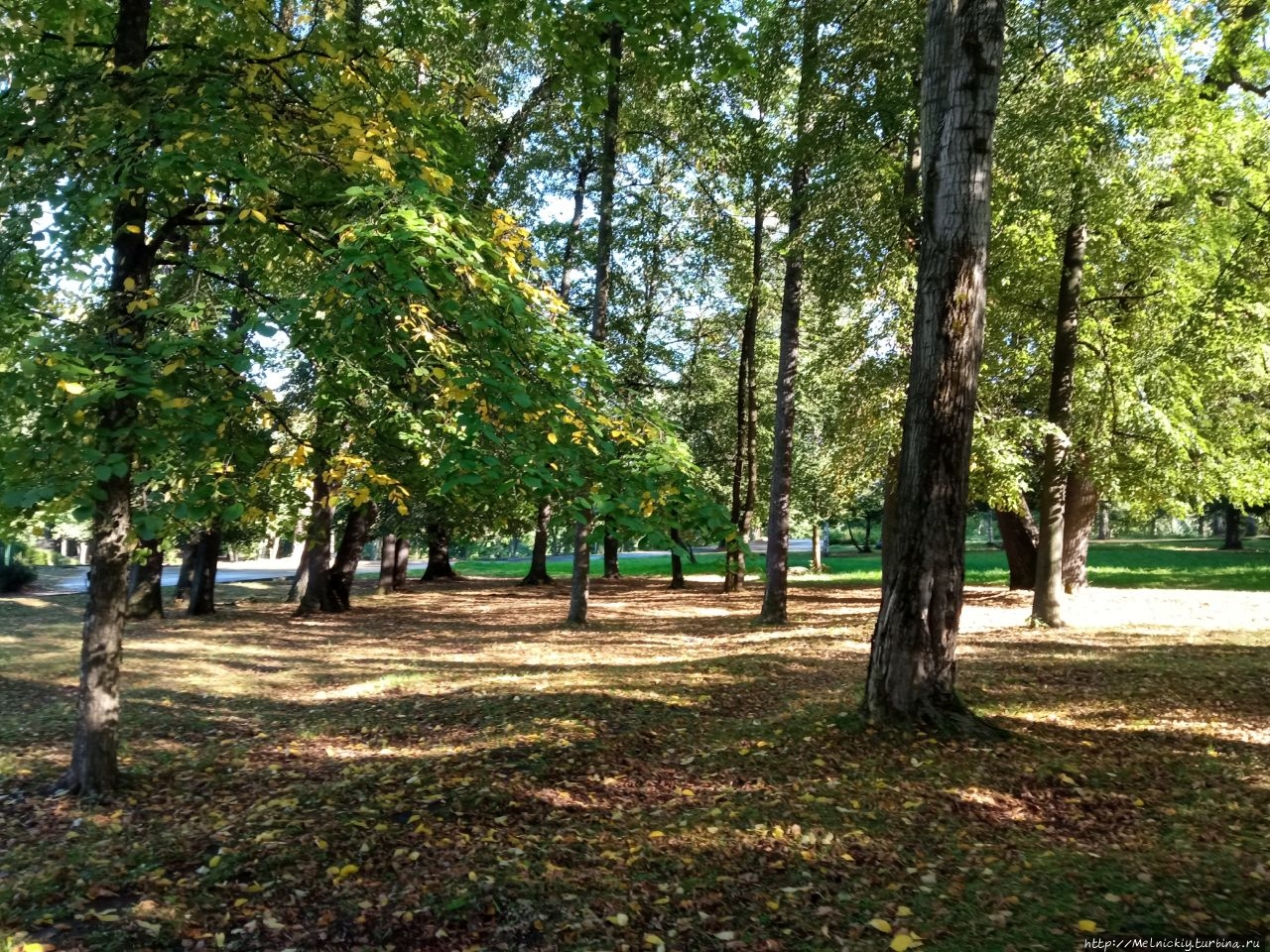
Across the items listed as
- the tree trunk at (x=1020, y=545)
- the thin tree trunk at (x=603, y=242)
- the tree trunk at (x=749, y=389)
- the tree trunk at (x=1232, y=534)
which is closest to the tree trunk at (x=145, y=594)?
the thin tree trunk at (x=603, y=242)

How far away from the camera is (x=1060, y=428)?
39.0 feet

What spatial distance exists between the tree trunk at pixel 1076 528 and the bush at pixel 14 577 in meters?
25.5

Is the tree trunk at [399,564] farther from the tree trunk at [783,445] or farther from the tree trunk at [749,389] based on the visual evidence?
the tree trunk at [783,445]

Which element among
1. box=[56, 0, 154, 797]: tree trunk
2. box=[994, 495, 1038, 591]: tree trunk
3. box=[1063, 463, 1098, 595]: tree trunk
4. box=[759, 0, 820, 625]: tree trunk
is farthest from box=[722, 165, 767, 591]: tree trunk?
box=[56, 0, 154, 797]: tree trunk

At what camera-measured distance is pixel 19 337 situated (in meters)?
4.58

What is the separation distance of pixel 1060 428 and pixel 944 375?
23.8 feet

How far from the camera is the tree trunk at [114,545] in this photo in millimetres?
4949

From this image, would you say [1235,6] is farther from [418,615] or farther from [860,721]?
[418,615]

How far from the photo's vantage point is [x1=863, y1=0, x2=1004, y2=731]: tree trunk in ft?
18.9

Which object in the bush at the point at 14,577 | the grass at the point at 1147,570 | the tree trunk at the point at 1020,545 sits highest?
the tree trunk at the point at 1020,545

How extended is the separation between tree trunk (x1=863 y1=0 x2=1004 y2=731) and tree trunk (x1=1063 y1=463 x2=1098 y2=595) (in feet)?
35.5

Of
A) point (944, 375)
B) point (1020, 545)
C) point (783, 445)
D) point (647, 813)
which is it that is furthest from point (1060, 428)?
point (647, 813)

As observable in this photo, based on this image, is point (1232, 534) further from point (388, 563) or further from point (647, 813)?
point (647, 813)

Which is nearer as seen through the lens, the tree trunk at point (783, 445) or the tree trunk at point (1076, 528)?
the tree trunk at point (783, 445)
